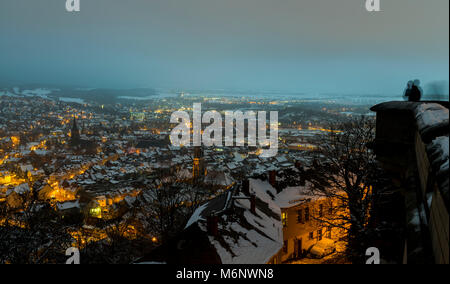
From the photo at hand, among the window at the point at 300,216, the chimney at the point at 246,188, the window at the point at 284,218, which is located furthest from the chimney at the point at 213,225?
the window at the point at 300,216

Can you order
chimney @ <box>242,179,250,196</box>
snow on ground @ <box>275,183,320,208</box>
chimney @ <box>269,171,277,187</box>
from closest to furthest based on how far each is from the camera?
chimney @ <box>242,179,250,196</box>, snow on ground @ <box>275,183,320,208</box>, chimney @ <box>269,171,277,187</box>

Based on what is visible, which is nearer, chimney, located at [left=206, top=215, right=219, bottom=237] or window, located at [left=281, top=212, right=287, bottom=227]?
chimney, located at [left=206, top=215, right=219, bottom=237]

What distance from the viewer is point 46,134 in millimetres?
95875

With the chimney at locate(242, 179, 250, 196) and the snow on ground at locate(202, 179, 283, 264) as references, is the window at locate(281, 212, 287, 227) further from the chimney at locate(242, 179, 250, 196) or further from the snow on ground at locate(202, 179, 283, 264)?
the chimney at locate(242, 179, 250, 196)

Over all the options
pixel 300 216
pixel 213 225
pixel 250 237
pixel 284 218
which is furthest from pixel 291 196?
pixel 213 225

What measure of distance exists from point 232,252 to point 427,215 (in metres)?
8.78

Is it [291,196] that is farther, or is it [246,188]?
[291,196]

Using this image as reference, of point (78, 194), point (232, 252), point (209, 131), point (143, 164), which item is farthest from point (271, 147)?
point (232, 252)

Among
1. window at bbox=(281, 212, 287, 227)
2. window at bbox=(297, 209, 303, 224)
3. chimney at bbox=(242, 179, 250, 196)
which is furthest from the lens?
window at bbox=(297, 209, 303, 224)

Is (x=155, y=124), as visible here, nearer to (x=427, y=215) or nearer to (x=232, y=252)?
(x=232, y=252)

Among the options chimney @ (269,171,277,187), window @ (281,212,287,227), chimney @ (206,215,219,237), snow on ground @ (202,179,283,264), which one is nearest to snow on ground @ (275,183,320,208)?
window @ (281,212,287,227)

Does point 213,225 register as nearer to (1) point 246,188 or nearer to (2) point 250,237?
(2) point 250,237

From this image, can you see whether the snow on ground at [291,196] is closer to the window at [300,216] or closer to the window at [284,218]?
the window at [284,218]

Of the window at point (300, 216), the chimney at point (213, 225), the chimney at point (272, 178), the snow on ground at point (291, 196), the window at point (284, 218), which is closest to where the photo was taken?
the chimney at point (213, 225)
